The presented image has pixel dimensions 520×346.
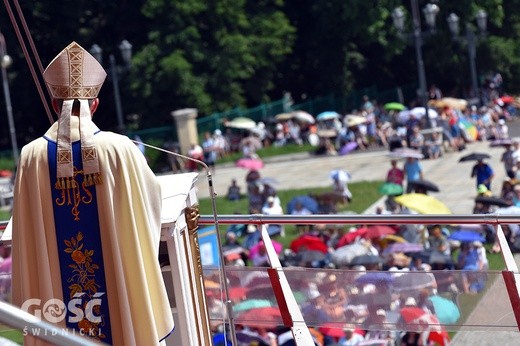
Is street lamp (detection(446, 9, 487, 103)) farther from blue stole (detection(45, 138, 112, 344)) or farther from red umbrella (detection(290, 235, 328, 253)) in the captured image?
blue stole (detection(45, 138, 112, 344))

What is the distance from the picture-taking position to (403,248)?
16438 millimetres

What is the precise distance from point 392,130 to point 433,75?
1051cm

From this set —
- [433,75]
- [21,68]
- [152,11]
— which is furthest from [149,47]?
[433,75]

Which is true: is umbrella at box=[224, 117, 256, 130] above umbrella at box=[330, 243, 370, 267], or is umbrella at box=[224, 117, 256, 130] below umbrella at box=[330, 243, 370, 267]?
above

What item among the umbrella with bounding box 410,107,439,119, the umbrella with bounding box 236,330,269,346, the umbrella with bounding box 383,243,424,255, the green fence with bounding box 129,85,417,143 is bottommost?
the umbrella with bounding box 236,330,269,346

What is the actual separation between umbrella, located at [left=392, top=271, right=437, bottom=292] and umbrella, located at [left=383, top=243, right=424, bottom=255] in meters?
9.51

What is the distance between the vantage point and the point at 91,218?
5.70 m

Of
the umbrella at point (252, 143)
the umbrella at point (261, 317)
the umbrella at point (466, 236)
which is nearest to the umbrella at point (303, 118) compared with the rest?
the umbrella at point (252, 143)

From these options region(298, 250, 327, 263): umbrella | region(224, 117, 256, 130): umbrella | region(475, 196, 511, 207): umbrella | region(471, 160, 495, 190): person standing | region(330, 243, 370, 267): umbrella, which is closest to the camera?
region(330, 243, 370, 267): umbrella

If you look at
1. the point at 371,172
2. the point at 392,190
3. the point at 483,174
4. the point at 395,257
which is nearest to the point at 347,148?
the point at 371,172

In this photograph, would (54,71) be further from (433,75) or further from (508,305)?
(433,75)

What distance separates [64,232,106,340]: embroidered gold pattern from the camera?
5719 millimetres

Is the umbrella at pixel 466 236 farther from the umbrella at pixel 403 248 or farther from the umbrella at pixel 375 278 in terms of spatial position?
the umbrella at pixel 375 278

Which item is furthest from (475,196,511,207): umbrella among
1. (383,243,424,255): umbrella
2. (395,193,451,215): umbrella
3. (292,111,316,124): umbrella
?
(292,111,316,124): umbrella
